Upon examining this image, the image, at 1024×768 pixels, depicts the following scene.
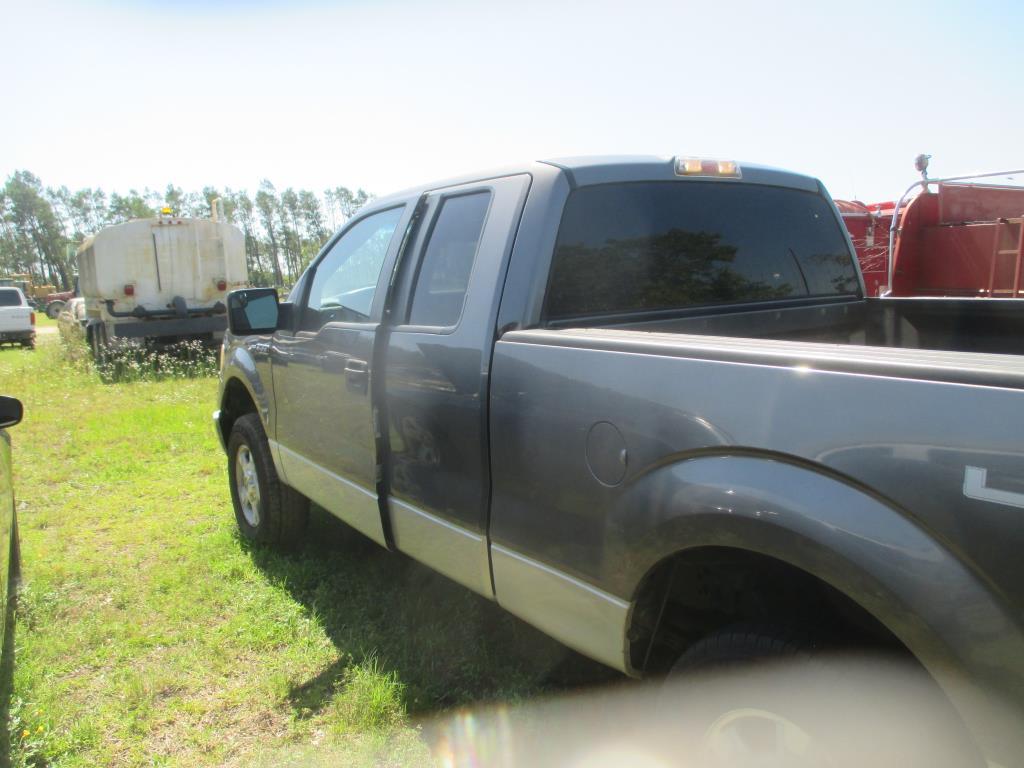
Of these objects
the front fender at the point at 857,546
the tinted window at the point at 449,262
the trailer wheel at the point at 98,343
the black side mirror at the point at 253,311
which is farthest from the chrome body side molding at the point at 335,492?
the trailer wheel at the point at 98,343

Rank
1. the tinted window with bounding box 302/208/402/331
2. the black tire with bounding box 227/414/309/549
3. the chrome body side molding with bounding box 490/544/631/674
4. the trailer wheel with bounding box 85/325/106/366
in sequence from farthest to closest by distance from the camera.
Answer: the trailer wheel with bounding box 85/325/106/366 → the black tire with bounding box 227/414/309/549 → the tinted window with bounding box 302/208/402/331 → the chrome body side molding with bounding box 490/544/631/674

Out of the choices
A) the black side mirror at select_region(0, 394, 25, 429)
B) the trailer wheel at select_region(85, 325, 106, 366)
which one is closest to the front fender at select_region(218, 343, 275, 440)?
the black side mirror at select_region(0, 394, 25, 429)

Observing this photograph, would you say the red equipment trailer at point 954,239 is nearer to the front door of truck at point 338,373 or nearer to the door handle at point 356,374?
the front door of truck at point 338,373

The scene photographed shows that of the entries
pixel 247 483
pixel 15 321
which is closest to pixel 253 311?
pixel 247 483

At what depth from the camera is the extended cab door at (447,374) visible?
2.46 metres

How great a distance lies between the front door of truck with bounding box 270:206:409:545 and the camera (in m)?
3.07

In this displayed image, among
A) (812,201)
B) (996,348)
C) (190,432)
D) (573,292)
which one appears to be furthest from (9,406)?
(190,432)

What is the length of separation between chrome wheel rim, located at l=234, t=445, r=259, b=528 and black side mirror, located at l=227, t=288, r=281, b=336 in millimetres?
984

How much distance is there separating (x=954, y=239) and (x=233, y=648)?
25.9ft

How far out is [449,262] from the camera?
290 centimetres

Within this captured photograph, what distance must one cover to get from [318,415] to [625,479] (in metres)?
1.96

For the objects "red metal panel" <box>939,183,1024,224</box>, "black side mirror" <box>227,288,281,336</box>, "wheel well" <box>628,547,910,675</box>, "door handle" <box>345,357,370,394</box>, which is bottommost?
"wheel well" <box>628,547,910,675</box>

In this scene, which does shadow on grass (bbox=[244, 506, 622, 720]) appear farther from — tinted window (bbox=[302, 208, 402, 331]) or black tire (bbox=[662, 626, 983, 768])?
tinted window (bbox=[302, 208, 402, 331])

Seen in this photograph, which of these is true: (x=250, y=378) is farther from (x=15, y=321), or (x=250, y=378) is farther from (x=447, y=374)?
(x=15, y=321)
